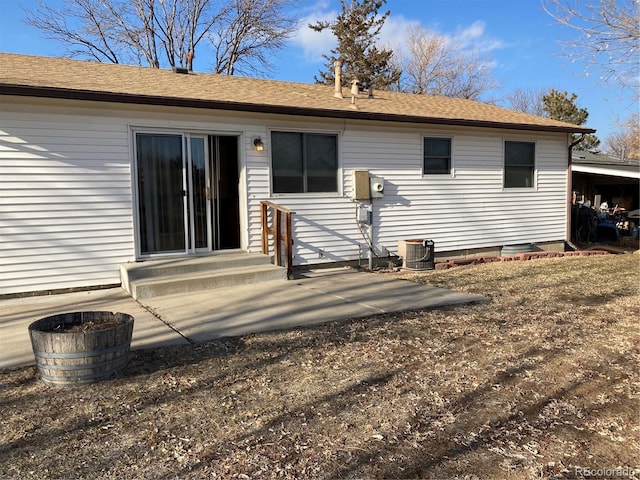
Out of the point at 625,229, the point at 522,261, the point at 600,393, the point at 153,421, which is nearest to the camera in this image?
the point at 153,421

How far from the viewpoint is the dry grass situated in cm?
261

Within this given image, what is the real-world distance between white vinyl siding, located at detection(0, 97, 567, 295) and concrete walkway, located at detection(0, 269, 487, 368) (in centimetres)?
Result: 70

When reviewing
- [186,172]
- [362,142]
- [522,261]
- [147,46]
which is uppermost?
[147,46]

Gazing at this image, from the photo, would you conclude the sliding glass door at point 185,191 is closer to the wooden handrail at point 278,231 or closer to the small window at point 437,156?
the wooden handrail at point 278,231

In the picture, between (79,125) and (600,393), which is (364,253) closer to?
(79,125)

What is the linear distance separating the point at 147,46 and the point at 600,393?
77.6 ft

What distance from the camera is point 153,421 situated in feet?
10.1

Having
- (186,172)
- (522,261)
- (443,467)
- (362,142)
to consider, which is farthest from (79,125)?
(522,261)

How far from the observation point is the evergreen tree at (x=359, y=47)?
2719 centimetres

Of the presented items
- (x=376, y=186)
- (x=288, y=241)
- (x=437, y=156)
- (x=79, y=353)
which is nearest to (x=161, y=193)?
(x=288, y=241)

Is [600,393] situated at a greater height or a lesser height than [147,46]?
lesser

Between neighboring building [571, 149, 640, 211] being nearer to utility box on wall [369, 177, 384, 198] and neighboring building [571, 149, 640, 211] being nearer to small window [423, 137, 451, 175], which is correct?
small window [423, 137, 451, 175]

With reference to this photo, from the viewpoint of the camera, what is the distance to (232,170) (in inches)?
320

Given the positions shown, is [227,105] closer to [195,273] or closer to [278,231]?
[278,231]
